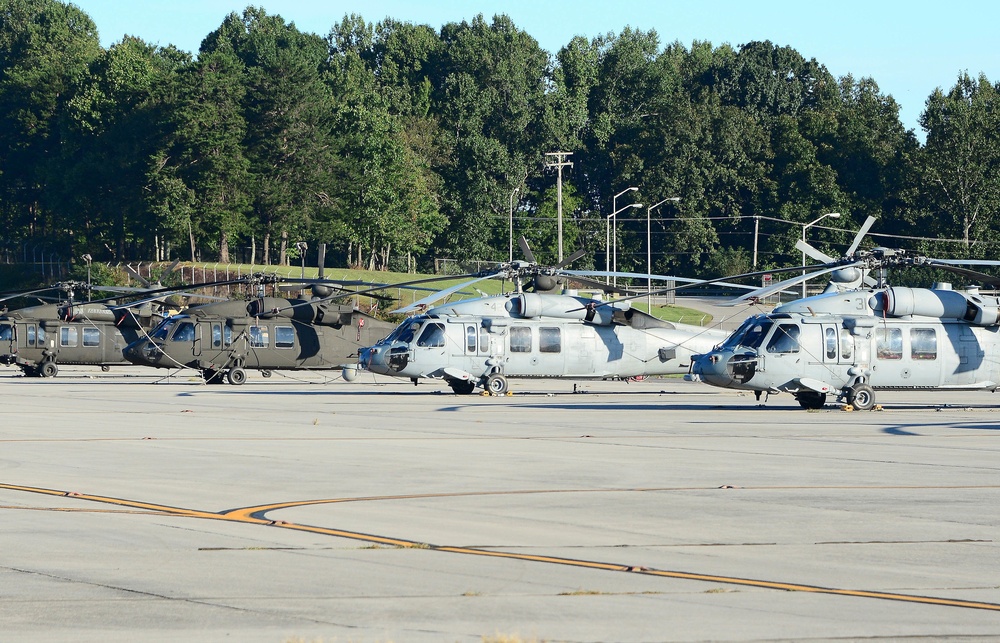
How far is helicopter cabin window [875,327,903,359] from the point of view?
1345 inches

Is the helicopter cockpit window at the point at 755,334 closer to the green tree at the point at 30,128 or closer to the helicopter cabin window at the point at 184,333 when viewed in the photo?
the helicopter cabin window at the point at 184,333

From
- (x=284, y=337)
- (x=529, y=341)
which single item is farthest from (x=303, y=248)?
(x=529, y=341)

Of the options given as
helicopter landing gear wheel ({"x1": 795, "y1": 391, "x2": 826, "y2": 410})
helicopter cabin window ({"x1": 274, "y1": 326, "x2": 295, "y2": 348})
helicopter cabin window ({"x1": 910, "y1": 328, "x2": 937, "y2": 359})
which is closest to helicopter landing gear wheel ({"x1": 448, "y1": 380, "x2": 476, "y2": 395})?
helicopter landing gear wheel ({"x1": 795, "y1": 391, "x2": 826, "y2": 410})

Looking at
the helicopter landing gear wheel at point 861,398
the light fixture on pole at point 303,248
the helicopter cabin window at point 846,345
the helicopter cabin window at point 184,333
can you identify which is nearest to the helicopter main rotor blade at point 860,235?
the helicopter cabin window at point 846,345

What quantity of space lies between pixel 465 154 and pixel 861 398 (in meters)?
97.9

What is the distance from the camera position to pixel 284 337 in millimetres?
47812

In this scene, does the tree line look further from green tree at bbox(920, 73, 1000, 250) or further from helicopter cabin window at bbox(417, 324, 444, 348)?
helicopter cabin window at bbox(417, 324, 444, 348)

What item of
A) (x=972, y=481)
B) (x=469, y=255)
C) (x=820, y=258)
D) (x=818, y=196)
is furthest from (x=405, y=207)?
(x=972, y=481)

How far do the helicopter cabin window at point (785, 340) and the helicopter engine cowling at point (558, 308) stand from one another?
7716 millimetres

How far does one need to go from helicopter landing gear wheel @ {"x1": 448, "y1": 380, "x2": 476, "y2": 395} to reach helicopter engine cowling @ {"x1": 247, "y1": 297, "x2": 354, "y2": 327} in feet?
30.0

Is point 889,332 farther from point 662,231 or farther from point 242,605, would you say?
point 662,231

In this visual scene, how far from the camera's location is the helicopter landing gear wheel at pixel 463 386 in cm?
3947

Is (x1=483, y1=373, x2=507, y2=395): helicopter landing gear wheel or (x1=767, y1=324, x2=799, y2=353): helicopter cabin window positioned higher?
(x1=767, y1=324, x2=799, y2=353): helicopter cabin window

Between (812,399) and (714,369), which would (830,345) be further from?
(714,369)
